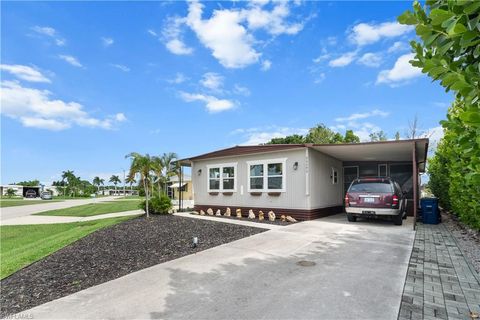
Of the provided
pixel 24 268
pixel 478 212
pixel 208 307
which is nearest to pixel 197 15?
pixel 24 268

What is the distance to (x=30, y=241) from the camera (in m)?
10.5

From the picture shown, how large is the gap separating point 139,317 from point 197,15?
399 inches

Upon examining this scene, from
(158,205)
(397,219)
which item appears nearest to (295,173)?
(397,219)

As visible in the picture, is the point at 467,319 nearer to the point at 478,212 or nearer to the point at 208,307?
the point at 208,307

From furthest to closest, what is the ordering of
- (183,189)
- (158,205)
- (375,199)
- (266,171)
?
1. (183,189)
2. (158,205)
3. (266,171)
4. (375,199)

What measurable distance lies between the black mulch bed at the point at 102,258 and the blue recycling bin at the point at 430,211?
6.70 meters

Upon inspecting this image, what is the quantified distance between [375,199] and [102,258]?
856cm

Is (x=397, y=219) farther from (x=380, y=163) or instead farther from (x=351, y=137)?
(x=351, y=137)

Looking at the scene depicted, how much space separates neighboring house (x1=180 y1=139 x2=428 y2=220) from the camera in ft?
36.6

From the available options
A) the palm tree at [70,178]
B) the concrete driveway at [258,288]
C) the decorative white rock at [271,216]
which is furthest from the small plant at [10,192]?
the concrete driveway at [258,288]

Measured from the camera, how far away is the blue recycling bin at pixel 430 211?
1054 centimetres

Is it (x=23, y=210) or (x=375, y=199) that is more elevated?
(x=375, y=199)

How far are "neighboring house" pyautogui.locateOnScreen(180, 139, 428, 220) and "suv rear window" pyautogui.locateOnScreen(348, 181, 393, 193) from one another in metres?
0.86

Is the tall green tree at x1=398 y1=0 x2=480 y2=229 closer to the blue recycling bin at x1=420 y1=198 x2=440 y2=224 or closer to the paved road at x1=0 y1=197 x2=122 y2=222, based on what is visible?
the blue recycling bin at x1=420 y1=198 x2=440 y2=224
